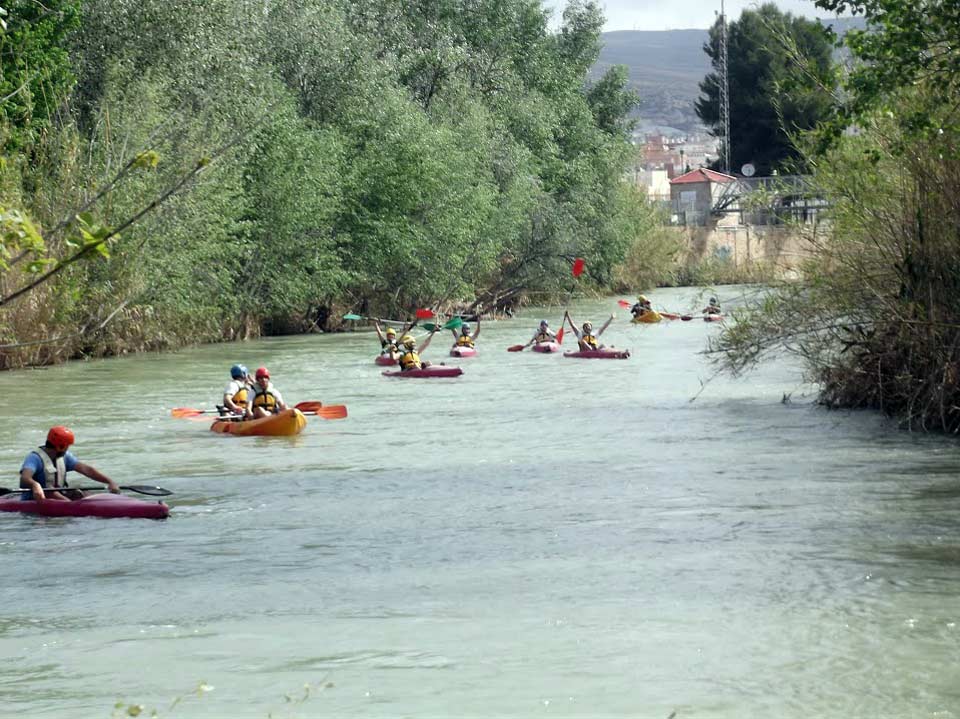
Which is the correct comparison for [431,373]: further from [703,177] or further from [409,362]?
[703,177]

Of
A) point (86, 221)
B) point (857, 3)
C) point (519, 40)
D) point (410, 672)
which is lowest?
point (410, 672)

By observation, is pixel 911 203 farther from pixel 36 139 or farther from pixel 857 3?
pixel 36 139

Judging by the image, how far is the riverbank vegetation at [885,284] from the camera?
16891mm

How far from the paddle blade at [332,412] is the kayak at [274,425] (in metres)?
1.16

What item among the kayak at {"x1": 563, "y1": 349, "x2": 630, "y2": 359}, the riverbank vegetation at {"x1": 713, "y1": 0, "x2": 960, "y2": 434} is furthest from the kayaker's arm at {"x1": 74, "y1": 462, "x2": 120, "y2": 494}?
the kayak at {"x1": 563, "y1": 349, "x2": 630, "y2": 359}

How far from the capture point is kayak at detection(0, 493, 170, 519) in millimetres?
13273

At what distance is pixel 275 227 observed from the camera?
1510 inches

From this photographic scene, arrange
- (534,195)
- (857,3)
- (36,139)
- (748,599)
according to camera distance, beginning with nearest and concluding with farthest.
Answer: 1. (748,599)
2. (857,3)
3. (36,139)
4. (534,195)

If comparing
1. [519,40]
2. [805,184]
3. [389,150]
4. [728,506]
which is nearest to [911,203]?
[805,184]

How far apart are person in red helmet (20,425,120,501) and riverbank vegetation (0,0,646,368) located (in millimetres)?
6485

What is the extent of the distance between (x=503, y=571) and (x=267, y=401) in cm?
921

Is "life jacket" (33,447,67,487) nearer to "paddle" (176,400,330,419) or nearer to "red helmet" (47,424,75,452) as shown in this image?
"red helmet" (47,424,75,452)

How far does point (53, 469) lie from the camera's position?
45.1ft

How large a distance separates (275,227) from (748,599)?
A: 29657 millimetres
